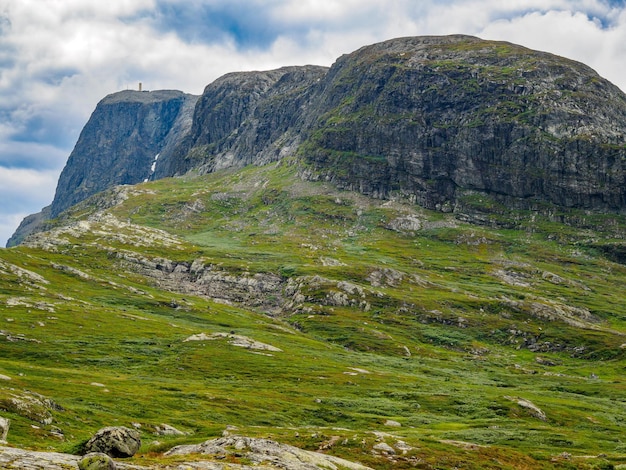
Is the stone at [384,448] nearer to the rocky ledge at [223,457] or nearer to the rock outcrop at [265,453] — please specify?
the rocky ledge at [223,457]

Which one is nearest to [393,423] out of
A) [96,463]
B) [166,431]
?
[166,431]

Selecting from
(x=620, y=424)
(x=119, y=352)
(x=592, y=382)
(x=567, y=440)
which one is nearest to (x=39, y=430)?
(x=567, y=440)

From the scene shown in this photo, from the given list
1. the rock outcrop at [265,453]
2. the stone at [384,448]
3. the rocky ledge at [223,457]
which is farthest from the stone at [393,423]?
the rock outcrop at [265,453]

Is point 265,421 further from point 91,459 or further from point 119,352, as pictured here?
point 119,352

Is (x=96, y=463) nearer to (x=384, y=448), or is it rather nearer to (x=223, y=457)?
(x=223, y=457)

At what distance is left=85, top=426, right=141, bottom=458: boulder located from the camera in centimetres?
4262

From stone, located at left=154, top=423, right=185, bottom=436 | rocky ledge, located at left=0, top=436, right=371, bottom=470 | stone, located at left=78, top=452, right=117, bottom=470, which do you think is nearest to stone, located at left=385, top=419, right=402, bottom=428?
stone, located at left=154, top=423, right=185, bottom=436

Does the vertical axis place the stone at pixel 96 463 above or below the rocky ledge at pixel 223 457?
above

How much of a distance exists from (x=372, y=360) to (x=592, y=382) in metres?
59.9

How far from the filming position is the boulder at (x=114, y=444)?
42625 millimetres

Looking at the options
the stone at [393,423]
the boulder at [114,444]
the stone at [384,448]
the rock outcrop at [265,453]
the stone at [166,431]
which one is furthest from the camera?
the stone at [393,423]

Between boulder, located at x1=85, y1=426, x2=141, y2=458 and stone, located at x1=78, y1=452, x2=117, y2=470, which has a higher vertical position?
stone, located at x1=78, y1=452, x2=117, y2=470

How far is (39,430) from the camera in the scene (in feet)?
182

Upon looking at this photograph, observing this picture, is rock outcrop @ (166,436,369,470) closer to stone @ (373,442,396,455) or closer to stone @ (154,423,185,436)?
stone @ (373,442,396,455)
